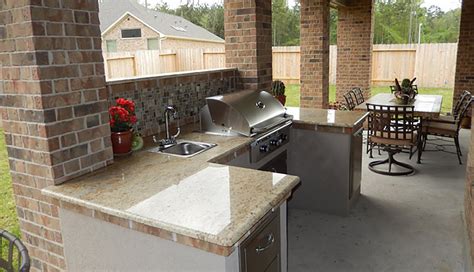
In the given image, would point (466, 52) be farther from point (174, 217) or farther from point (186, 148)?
point (174, 217)

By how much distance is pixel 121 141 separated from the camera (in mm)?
2311

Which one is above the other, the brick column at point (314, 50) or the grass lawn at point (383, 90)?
the brick column at point (314, 50)

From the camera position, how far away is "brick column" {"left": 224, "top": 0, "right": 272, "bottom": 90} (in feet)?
11.8

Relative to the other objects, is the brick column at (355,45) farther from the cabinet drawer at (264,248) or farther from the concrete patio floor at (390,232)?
the cabinet drawer at (264,248)

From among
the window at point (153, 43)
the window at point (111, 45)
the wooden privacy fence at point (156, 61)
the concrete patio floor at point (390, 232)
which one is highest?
the window at point (153, 43)

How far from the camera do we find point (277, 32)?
616 inches

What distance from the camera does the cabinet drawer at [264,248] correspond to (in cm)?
159

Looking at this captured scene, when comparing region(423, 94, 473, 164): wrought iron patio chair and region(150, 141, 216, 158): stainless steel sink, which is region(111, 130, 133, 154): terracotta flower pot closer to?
region(150, 141, 216, 158): stainless steel sink

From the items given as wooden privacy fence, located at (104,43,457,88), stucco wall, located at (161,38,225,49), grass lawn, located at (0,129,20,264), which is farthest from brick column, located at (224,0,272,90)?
wooden privacy fence, located at (104,43,457,88)

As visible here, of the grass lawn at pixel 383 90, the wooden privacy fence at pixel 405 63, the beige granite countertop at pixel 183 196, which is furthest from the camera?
the wooden privacy fence at pixel 405 63

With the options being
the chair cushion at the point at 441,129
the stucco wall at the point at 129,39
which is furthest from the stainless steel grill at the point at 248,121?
the chair cushion at the point at 441,129

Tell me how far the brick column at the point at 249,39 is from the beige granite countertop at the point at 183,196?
170 cm

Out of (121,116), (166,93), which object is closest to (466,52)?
(166,93)

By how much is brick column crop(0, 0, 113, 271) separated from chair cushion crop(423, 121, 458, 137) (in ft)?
15.0
